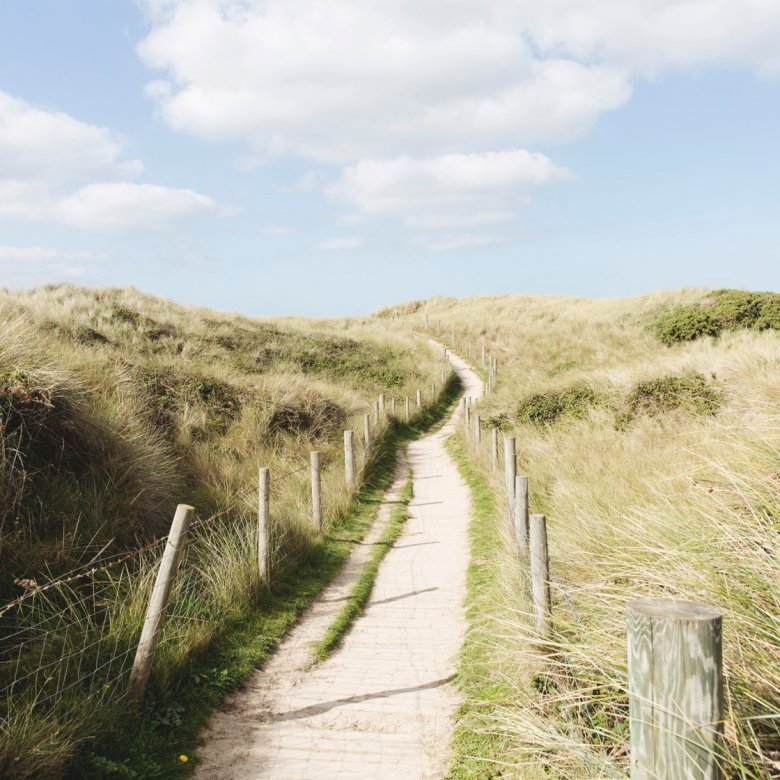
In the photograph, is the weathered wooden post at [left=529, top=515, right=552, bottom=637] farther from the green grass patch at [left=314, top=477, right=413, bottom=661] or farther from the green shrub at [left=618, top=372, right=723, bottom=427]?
the green shrub at [left=618, top=372, right=723, bottom=427]

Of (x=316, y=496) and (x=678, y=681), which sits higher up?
(x=678, y=681)

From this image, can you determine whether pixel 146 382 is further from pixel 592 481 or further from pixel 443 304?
pixel 443 304

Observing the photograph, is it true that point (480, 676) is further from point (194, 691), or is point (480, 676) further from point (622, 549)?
point (194, 691)

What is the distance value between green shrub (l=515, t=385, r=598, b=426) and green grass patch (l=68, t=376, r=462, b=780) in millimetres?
7650

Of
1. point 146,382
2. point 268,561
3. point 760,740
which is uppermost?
point 146,382

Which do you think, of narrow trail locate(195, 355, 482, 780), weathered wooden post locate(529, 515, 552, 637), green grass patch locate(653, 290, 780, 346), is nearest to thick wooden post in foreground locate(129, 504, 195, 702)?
narrow trail locate(195, 355, 482, 780)

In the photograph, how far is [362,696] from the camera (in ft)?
18.5

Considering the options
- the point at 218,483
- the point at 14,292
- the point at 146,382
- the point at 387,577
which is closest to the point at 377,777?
the point at 387,577

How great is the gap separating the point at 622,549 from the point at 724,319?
23540mm

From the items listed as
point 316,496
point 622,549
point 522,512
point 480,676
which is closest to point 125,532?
point 316,496

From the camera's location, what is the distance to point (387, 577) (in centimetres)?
904

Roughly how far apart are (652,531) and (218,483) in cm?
820

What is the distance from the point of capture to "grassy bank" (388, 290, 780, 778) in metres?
3.32

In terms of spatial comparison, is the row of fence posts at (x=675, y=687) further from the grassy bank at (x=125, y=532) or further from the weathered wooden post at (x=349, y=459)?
the weathered wooden post at (x=349, y=459)
